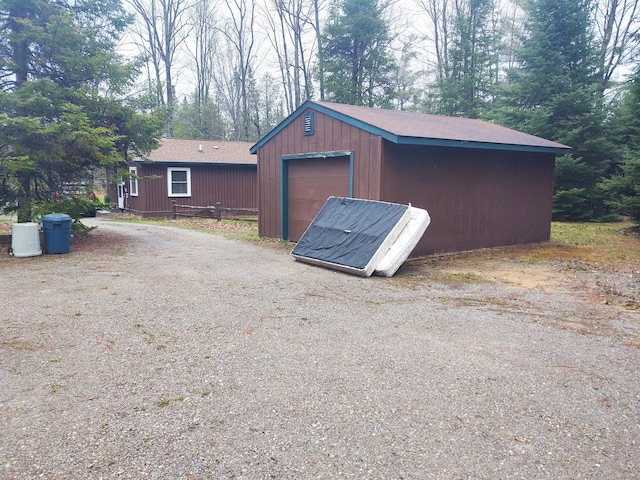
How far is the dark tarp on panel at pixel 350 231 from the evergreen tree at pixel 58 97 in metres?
4.60

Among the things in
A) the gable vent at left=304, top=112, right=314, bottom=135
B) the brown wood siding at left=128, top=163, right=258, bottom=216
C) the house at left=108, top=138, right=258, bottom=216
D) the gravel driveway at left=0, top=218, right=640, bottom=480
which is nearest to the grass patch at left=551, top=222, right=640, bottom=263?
the gravel driveway at left=0, top=218, right=640, bottom=480

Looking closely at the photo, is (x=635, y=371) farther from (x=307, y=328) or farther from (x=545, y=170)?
(x=545, y=170)

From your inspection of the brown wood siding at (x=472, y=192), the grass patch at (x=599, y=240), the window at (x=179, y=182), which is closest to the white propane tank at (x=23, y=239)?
the brown wood siding at (x=472, y=192)

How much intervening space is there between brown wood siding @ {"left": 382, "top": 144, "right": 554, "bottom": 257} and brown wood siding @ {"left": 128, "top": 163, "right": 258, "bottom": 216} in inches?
433

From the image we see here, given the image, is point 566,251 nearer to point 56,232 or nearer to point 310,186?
point 310,186

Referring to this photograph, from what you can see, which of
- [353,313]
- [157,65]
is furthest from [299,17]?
[353,313]

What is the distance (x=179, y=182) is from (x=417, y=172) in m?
12.9

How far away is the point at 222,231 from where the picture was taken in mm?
14484

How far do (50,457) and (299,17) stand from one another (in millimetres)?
28208

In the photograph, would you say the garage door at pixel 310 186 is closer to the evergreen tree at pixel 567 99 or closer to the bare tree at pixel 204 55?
the evergreen tree at pixel 567 99

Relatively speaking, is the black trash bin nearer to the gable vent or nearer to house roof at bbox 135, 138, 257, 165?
the gable vent

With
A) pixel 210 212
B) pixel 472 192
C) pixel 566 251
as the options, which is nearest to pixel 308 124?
pixel 472 192

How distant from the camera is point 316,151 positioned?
1036 cm

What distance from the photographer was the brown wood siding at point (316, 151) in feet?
29.5
